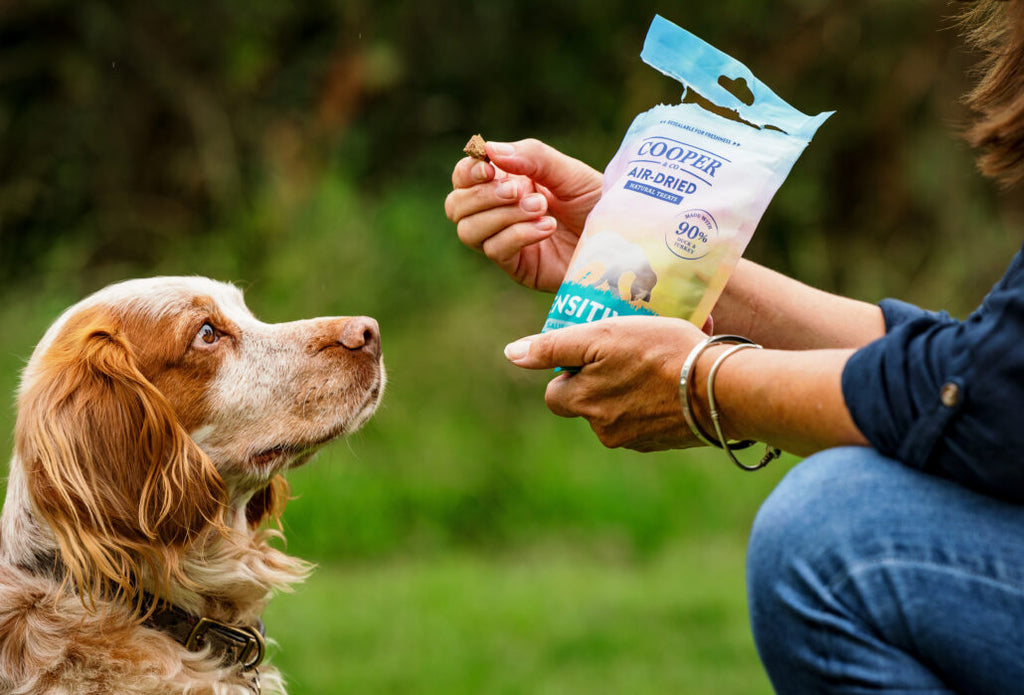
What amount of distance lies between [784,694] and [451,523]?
3550 mm

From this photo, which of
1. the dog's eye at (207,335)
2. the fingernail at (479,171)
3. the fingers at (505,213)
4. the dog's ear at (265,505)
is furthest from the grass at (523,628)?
the fingernail at (479,171)

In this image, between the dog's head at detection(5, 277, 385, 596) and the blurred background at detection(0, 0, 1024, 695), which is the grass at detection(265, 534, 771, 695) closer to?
the blurred background at detection(0, 0, 1024, 695)

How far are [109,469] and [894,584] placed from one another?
148 cm

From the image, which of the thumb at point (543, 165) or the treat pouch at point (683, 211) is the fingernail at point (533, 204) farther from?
the treat pouch at point (683, 211)

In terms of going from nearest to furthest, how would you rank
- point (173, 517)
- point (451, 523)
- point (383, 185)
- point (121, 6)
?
point (173, 517), point (451, 523), point (121, 6), point (383, 185)

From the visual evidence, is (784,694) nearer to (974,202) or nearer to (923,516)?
(923,516)

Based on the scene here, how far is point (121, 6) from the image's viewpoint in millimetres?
7574

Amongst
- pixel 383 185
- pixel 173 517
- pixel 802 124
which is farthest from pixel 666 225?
pixel 383 185

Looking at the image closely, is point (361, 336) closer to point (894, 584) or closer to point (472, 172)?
point (472, 172)

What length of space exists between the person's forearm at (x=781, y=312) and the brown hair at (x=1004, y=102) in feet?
1.52

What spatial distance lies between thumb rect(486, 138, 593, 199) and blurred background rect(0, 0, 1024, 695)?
178 cm

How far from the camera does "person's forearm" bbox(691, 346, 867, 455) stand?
171 centimetres

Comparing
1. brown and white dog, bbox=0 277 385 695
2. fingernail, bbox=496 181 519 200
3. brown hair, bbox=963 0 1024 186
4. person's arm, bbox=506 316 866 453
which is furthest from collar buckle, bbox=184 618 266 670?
brown hair, bbox=963 0 1024 186

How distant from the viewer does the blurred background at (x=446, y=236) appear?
4.16 m
